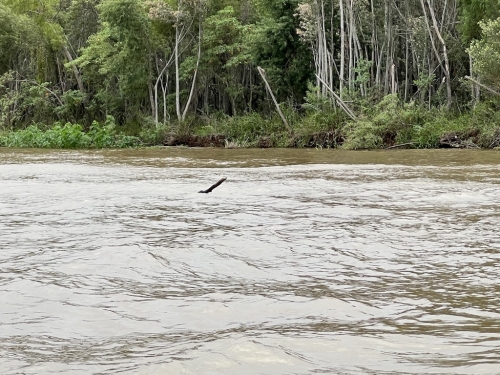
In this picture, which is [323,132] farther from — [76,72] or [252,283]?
[252,283]

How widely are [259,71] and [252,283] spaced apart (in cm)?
2198

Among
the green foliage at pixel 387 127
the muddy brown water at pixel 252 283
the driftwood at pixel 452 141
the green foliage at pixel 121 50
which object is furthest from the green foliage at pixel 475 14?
the muddy brown water at pixel 252 283

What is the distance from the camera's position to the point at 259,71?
2566 cm

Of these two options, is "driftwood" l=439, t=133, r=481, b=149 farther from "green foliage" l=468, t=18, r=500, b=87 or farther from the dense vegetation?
"green foliage" l=468, t=18, r=500, b=87

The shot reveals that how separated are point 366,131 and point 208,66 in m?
12.4

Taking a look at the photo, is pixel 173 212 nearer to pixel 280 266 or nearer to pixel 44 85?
pixel 280 266

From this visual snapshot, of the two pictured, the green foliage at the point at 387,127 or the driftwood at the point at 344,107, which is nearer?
the green foliage at the point at 387,127

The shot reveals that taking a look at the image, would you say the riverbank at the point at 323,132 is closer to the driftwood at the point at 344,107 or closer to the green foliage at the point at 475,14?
the driftwood at the point at 344,107

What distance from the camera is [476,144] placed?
20125 mm

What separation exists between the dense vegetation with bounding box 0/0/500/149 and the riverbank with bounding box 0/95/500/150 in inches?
1.9

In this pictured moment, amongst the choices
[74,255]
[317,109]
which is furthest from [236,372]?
[317,109]

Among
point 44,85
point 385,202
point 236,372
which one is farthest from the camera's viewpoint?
point 44,85

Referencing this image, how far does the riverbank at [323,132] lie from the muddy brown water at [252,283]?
12.7 metres

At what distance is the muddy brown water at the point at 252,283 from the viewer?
279 cm
